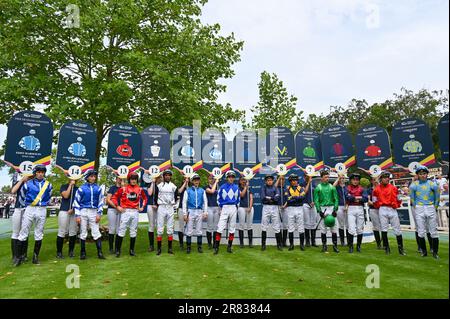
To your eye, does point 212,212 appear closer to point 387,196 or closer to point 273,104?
point 387,196

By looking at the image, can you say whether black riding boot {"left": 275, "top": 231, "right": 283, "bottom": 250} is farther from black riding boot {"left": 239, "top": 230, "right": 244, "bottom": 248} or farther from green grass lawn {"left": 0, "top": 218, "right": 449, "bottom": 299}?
black riding boot {"left": 239, "top": 230, "right": 244, "bottom": 248}

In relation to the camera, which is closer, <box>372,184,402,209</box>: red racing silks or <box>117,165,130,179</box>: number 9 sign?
<box>372,184,402,209</box>: red racing silks

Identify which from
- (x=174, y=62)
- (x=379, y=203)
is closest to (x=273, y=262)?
(x=379, y=203)

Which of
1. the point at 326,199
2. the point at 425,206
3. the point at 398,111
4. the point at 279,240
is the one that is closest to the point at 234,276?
the point at 279,240

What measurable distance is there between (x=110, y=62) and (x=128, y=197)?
5.20 meters

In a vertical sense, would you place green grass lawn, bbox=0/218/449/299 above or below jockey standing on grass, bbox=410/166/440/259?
below

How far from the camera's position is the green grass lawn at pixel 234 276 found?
5.27 m

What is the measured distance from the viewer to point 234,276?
6.40m

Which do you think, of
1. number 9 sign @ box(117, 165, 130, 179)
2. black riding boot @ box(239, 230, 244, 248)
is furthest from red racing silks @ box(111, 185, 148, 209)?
black riding boot @ box(239, 230, 244, 248)

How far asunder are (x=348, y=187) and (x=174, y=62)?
293 inches

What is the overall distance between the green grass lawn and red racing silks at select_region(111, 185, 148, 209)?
1.39m

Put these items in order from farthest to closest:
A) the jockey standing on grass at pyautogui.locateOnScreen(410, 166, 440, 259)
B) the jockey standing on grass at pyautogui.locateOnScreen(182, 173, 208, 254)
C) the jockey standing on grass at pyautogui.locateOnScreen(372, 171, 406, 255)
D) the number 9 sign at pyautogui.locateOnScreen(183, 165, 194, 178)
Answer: the number 9 sign at pyautogui.locateOnScreen(183, 165, 194, 178)
the jockey standing on grass at pyautogui.locateOnScreen(182, 173, 208, 254)
the jockey standing on grass at pyautogui.locateOnScreen(372, 171, 406, 255)
the jockey standing on grass at pyautogui.locateOnScreen(410, 166, 440, 259)

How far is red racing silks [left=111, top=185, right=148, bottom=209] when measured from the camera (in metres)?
8.98

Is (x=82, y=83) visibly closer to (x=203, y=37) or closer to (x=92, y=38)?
(x=92, y=38)
